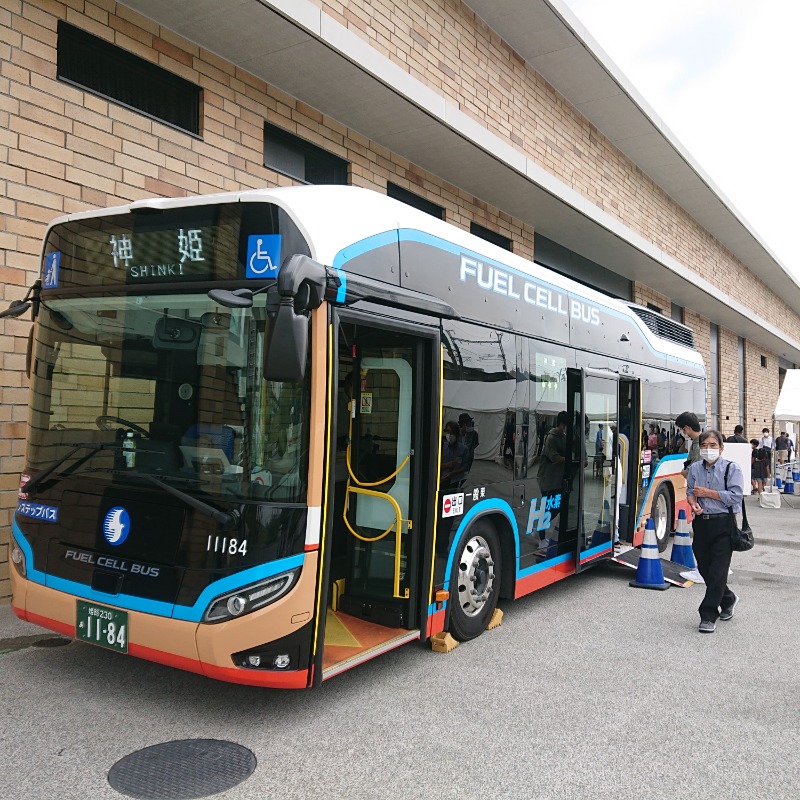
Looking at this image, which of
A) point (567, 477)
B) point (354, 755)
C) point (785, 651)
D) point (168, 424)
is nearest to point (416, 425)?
point (168, 424)

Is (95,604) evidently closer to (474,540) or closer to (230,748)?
(230,748)

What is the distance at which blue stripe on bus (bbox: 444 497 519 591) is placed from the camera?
17.7 ft

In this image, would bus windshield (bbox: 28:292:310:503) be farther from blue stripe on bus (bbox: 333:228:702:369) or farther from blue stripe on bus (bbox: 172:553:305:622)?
blue stripe on bus (bbox: 333:228:702:369)

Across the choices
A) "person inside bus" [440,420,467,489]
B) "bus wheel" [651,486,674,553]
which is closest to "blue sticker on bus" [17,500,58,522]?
"person inside bus" [440,420,467,489]

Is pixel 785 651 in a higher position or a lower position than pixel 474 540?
lower

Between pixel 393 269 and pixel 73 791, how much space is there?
10.8 ft

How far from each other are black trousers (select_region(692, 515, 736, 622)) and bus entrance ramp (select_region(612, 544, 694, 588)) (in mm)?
1563

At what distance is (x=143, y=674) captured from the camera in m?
4.82

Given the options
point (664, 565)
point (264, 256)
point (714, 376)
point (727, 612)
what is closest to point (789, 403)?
point (714, 376)

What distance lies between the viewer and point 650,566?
7.96m

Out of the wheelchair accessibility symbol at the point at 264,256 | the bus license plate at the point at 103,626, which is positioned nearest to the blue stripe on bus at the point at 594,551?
the bus license plate at the point at 103,626

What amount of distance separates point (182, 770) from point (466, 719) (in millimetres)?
1581

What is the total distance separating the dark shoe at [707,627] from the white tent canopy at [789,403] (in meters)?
15.8

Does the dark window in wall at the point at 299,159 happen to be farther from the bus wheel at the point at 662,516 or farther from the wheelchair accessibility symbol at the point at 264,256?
the bus wheel at the point at 662,516
